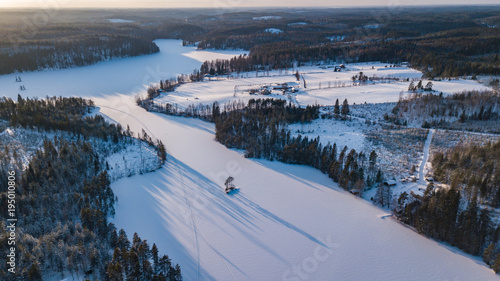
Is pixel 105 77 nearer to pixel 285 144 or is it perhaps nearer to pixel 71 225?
pixel 285 144

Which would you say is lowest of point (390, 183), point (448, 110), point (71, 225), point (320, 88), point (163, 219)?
point (163, 219)

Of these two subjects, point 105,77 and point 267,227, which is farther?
point 105,77

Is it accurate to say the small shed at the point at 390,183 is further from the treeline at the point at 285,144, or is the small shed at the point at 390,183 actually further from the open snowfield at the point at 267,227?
the open snowfield at the point at 267,227

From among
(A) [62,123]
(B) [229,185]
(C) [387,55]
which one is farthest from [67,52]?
(C) [387,55]

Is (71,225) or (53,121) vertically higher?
(53,121)

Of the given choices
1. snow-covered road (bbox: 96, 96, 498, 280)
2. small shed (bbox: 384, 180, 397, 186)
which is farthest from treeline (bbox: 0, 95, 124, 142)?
small shed (bbox: 384, 180, 397, 186)
